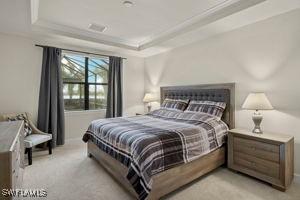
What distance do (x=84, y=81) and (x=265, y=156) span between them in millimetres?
4178

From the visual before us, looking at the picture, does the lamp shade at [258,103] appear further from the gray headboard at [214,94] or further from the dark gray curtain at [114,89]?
the dark gray curtain at [114,89]

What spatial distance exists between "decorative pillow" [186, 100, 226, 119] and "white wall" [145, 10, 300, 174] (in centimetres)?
30

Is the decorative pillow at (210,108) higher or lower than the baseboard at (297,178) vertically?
higher

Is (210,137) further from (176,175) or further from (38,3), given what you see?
(38,3)

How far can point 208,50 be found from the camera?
11.8 feet

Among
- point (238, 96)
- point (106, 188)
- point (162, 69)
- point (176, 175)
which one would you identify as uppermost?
point (162, 69)

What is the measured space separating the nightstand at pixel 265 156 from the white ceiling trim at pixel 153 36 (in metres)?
1.86

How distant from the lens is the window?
430cm

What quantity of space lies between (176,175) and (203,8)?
254 cm

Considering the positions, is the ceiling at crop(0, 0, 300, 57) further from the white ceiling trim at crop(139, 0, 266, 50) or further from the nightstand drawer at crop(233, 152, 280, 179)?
the nightstand drawer at crop(233, 152, 280, 179)

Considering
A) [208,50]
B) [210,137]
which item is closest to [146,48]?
[208,50]

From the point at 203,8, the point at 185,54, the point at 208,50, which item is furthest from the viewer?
the point at 185,54

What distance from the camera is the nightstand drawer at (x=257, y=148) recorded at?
222 centimetres

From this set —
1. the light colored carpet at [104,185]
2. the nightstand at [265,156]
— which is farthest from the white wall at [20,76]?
the nightstand at [265,156]
